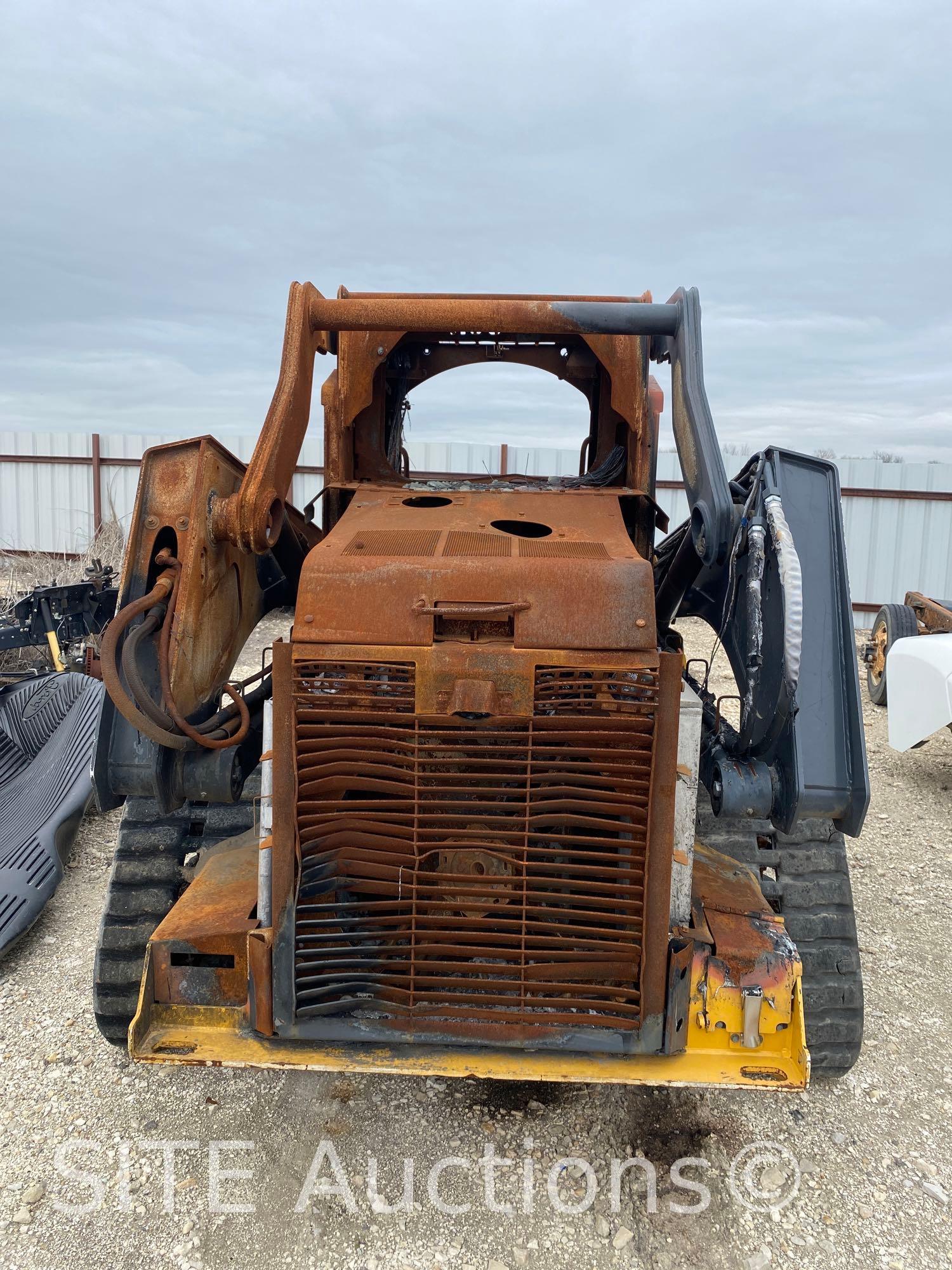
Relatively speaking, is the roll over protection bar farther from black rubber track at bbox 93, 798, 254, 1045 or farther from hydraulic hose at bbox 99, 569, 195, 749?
black rubber track at bbox 93, 798, 254, 1045

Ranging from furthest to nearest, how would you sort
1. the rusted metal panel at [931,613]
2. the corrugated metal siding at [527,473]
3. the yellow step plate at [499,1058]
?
the corrugated metal siding at [527,473] → the rusted metal panel at [931,613] → the yellow step plate at [499,1058]

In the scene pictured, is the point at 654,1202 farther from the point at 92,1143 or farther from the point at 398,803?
the point at 92,1143

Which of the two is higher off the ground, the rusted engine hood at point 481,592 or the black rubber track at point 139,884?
the rusted engine hood at point 481,592

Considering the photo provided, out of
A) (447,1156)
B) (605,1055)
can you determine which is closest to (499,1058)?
(605,1055)

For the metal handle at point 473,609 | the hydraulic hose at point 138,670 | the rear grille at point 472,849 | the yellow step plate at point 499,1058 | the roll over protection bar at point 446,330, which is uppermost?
the roll over protection bar at point 446,330

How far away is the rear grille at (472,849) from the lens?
2148mm

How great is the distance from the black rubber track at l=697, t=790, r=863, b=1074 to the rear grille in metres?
0.77

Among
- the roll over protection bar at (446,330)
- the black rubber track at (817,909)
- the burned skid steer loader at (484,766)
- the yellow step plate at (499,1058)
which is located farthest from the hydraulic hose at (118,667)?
the black rubber track at (817,909)

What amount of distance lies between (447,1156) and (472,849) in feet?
3.62

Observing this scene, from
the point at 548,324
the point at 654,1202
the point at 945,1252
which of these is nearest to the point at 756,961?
the point at 654,1202

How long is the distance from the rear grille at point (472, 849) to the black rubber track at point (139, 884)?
3.14 feet

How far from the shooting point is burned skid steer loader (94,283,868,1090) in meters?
2.16

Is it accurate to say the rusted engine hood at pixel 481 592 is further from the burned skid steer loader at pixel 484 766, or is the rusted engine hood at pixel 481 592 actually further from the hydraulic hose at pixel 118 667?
the hydraulic hose at pixel 118 667

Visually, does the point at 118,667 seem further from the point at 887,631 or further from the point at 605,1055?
the point at 887,631
